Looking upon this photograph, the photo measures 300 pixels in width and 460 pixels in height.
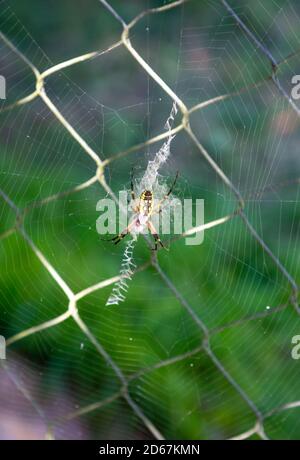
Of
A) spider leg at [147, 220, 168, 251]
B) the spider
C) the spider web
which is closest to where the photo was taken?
the spider web

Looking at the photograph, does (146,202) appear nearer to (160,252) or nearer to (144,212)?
(144,212)

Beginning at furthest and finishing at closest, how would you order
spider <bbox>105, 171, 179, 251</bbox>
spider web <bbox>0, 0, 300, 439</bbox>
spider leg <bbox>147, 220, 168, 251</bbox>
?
spider <bbox>105, 171, 179, 251</bbox>, spider leg <bbox>147, 220, 168, 251</bbox>, spider web <bbox>0, 0, 300, 439</bbox>

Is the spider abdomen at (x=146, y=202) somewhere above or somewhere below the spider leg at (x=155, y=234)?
above

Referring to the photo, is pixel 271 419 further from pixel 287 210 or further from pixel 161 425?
pixel 287 210

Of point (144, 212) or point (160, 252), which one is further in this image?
point (144, 212)

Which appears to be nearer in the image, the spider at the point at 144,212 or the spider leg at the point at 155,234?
the spider leg at the point at 155,234

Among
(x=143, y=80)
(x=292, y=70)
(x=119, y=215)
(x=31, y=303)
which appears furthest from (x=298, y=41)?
(x=31, y=303)

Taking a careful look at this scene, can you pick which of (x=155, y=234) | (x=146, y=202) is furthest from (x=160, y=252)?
(x=146, y=202)

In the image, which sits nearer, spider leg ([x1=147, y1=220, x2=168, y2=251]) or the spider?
spider leg ([x1=147, y1=220, x2=168, y2=251])

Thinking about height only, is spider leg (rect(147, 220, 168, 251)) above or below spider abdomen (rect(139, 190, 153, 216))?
below
